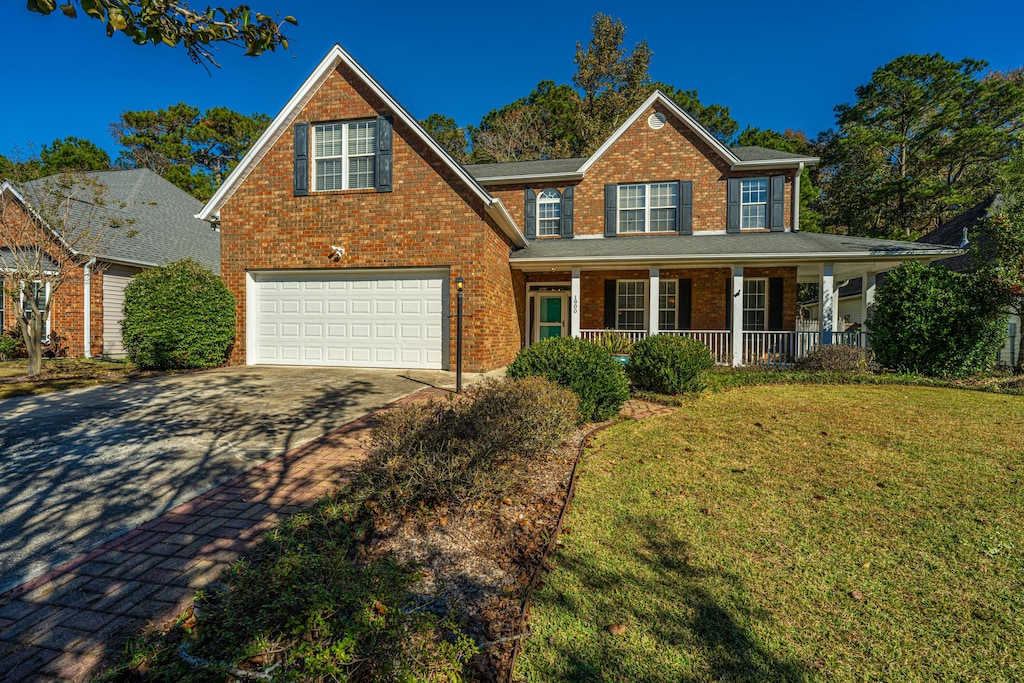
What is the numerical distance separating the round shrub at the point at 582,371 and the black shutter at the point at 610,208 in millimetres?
9094

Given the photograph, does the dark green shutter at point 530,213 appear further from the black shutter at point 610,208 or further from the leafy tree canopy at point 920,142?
the leafy tree canopy at point 920,142

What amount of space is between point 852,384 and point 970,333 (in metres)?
2.76

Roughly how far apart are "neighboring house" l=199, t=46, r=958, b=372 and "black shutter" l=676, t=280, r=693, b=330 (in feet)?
0.13

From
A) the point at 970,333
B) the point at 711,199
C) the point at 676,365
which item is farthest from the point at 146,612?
the point at 711,199

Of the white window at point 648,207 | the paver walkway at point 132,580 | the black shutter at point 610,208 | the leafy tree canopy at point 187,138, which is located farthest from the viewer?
the leafy tree canopy at point 187,138

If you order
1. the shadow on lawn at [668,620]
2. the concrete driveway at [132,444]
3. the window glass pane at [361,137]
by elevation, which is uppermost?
the window glass pane at [361,137]

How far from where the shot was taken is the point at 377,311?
11555mm

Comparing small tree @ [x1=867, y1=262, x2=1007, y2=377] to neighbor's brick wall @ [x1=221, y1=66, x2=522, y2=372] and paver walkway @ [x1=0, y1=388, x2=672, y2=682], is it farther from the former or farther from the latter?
paver walkway @ [x1=0, y1=388, x2=672, y2=682]

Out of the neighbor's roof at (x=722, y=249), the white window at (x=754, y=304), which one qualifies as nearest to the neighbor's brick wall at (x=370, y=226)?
the neighbor's roof at (x=722, y=249)

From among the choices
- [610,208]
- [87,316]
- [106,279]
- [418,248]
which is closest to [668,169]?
[610,208]

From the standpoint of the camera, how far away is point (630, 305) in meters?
15.0

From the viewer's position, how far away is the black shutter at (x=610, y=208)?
14.8m

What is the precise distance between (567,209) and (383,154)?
20.6 feet

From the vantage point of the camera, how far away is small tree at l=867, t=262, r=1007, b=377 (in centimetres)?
955
